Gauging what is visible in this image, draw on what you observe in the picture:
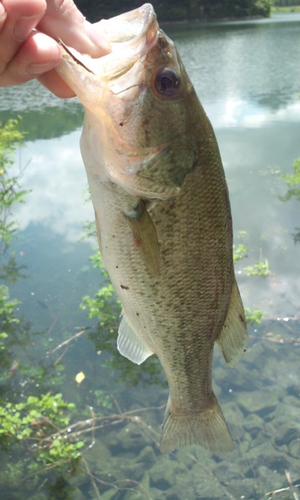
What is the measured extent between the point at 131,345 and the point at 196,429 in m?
0.44

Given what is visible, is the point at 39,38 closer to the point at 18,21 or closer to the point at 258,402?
the point at 18,21

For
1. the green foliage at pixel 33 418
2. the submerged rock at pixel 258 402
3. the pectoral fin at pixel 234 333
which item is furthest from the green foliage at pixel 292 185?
the pectoral fin at pixel 234 333

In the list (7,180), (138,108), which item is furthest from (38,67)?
(7,180)

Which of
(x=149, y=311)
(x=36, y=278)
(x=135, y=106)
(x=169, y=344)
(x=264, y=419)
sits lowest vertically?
(x=264, y=419)

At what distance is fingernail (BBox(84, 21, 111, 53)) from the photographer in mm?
1304

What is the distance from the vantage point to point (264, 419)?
11.2 feet

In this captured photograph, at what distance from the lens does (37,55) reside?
1.16 m

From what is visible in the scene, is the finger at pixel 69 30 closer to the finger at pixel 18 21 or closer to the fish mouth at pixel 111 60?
the fish mouth at pixel 111 60

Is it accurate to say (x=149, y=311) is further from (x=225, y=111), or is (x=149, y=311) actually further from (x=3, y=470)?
(x=225, y=111)

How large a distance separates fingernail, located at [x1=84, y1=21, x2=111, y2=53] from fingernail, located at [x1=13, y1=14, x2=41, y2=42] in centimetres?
21

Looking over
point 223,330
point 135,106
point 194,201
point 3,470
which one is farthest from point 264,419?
point 135,106

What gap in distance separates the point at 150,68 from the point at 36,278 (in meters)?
3.88

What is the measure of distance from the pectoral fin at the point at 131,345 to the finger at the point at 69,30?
91 centimetres

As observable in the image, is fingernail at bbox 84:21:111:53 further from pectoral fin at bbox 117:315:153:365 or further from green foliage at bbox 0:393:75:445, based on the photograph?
green foliage at bbox 0:393:75:445
